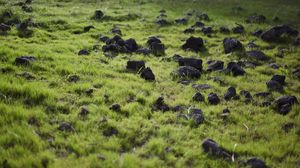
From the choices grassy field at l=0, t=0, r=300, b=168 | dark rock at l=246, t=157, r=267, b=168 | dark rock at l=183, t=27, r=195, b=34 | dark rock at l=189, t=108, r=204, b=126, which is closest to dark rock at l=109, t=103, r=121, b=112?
grassy field at l=0, t=0, r=300, b=168

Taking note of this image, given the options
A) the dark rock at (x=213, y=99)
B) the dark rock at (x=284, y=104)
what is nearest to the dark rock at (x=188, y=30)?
the dark rock at (x=213, y=99)

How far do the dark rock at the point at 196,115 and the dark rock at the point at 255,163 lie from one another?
2.18m

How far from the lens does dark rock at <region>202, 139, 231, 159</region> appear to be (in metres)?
7.81

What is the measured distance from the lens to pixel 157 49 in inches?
723

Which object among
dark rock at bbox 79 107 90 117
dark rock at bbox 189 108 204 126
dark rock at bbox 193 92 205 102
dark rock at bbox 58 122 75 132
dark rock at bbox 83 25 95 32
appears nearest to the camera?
dark rock at bbox 58 122 75 132

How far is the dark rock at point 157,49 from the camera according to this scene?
18.0 meters

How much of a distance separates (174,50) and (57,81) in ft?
29.4

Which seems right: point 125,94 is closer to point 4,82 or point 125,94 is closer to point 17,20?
point 4,82

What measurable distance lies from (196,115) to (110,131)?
2.71m

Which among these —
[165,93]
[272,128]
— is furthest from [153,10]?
[272,128]

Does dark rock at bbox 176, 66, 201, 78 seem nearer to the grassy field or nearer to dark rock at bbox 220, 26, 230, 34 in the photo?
the grassy field

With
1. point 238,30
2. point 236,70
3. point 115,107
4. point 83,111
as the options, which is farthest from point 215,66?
point 238,30

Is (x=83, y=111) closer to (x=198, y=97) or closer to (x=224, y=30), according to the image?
(x=198, y=97)

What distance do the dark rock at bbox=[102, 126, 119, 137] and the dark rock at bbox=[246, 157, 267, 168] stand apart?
335 cm
